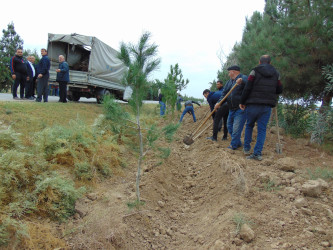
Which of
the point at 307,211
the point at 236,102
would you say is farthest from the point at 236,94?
the point at 307,211

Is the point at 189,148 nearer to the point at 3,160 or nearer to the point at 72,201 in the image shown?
the point at 72,201

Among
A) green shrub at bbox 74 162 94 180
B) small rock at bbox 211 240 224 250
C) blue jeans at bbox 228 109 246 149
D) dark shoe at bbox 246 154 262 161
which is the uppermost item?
blue jeans at bbox 228 109 246 149

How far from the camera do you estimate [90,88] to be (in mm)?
10188

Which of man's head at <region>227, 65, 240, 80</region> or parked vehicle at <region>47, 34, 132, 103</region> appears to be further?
parked vehicle at <region>47, 34, 132, 103</region>

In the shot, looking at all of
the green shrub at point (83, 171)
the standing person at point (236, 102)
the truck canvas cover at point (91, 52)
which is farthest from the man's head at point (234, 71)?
the truck canvas cover at point (91, 52)

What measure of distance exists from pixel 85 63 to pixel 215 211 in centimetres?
996

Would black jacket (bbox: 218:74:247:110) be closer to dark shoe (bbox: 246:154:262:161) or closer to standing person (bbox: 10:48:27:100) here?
dark shoe (bbox: 246:154:262:161)

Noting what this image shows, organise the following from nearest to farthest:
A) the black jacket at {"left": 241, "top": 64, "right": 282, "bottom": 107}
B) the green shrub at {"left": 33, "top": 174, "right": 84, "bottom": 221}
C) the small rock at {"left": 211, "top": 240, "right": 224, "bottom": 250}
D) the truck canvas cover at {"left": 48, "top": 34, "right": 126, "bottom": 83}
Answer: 1. the small rock at {"left": 211, "top": 240, "right": 224, "bottom": 250}
2. the green shrub at {"left": 33, "top": 174, "right": 84, "bottom": 221}
3. the black jacket at {"left": 241, "top": 64, "right": 282, "bottom": 107}
4. the truck canvas cover at {"left": 48, "top": 34, "right": 126, "bottom": 83}

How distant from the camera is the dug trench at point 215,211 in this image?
7.50 feet

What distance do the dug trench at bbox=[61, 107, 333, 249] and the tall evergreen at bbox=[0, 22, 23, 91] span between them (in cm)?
2030

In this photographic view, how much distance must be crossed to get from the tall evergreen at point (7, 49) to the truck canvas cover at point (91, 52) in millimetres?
12045

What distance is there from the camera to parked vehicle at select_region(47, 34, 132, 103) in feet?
32.2

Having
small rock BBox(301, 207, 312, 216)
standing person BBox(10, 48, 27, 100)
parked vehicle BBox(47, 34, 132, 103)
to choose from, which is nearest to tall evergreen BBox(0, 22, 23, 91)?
parked vehicle BBox(47, 34, 132, 103)

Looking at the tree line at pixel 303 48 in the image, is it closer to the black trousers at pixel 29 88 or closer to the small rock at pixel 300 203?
the small rock at pixel 300 203
